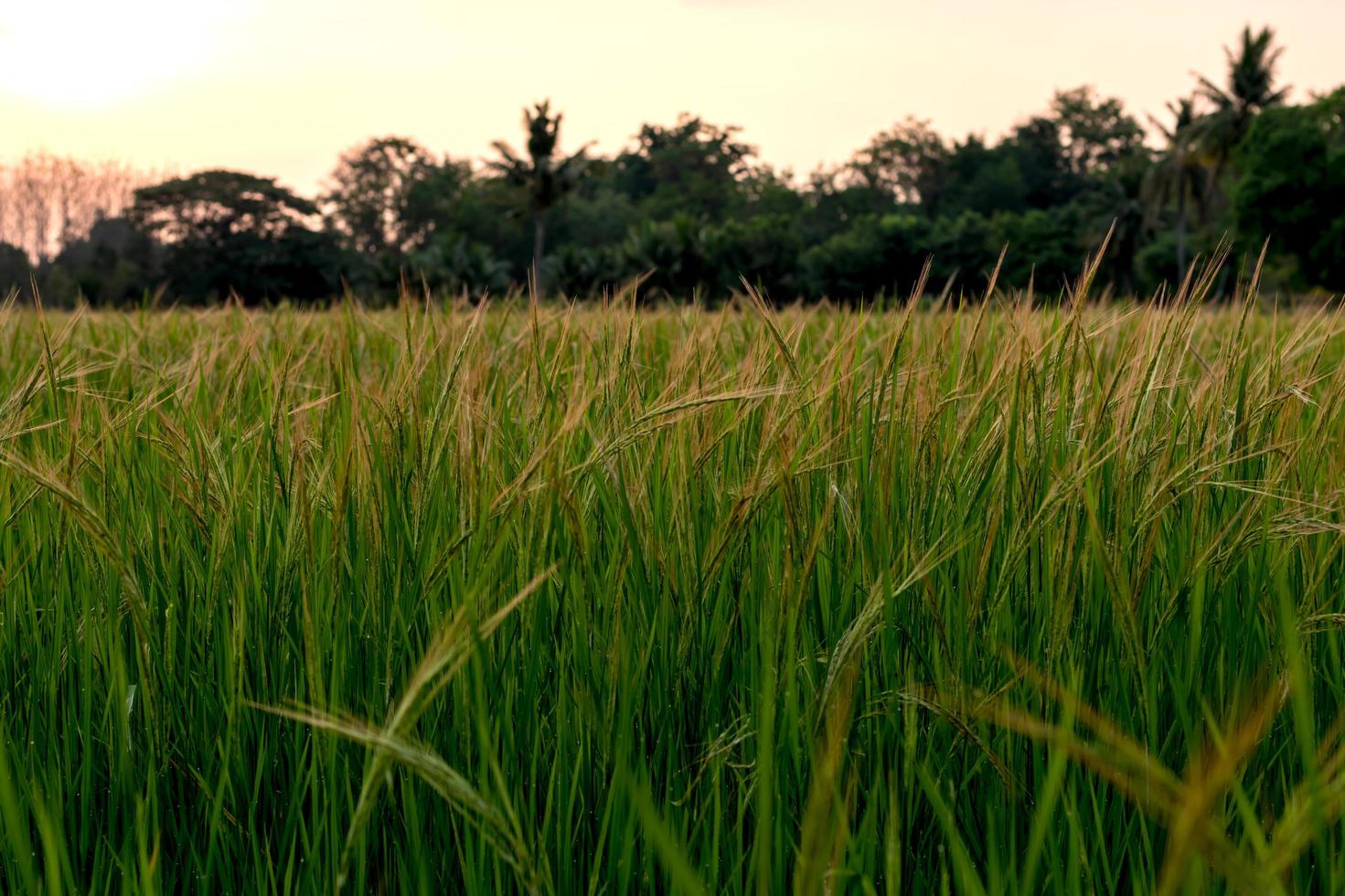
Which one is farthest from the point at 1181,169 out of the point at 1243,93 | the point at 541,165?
the point at 541,165

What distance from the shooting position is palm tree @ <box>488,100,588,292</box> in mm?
43219

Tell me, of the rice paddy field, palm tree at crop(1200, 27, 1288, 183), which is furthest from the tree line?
the rice paddy field

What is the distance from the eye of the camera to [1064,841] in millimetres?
1137

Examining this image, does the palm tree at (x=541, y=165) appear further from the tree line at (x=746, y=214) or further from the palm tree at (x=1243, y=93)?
the palm tree at (x=1243, y=93)

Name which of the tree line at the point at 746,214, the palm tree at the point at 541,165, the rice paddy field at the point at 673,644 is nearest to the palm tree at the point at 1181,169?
the tree line at the point at 746,214

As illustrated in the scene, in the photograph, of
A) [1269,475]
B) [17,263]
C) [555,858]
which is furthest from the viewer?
[17,263]

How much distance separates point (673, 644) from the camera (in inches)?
49.3

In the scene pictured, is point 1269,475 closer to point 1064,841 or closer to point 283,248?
point 1064,841

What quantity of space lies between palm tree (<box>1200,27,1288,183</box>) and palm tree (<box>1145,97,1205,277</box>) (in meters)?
0.80

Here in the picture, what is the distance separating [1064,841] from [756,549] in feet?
1.53

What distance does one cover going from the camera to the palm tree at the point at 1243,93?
41.1m

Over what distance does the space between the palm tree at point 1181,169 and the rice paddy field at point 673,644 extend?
45403 millimetres

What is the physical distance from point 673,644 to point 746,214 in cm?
6838

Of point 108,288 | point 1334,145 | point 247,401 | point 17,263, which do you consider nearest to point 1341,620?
point 247,401
